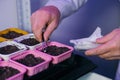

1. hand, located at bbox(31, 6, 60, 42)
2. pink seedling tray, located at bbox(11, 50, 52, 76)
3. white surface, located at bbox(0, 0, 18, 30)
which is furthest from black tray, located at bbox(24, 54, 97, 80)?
white surface, located at bbox(0, 0, 18, 30)

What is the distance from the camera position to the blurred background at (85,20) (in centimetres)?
127

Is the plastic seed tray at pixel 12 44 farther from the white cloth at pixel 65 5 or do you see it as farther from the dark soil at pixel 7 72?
the white cloth at pixel 65 5

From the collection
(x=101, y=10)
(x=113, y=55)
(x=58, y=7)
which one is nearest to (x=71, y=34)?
(x=101, y=10)

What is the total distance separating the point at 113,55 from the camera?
797 millimetres

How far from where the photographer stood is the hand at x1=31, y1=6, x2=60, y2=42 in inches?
37.7

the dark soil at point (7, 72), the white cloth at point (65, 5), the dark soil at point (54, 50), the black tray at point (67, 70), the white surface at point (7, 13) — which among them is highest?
the white cloth at point (65, 5)

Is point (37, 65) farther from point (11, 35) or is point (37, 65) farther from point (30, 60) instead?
point (11, 35)

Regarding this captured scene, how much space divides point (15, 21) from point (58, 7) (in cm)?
60

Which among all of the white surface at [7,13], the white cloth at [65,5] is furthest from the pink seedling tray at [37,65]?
the white surface at [7,13]

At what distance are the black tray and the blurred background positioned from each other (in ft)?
0.68

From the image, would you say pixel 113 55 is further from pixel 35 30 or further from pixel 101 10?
pixel 101 10

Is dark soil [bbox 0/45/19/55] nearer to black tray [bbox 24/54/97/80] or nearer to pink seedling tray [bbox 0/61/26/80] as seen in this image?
pink seedling tray [bbox 0/61/26/80]

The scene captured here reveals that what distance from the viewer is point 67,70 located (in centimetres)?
100

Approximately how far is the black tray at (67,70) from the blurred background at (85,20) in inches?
8.1
